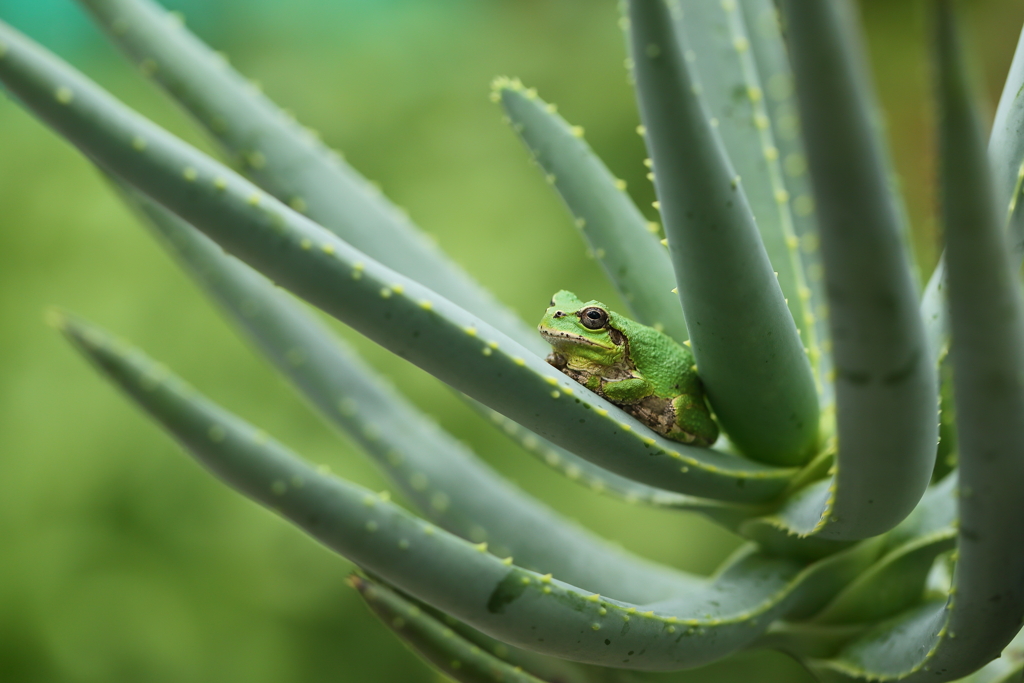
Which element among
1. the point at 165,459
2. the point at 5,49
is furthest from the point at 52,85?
the point at 165,459

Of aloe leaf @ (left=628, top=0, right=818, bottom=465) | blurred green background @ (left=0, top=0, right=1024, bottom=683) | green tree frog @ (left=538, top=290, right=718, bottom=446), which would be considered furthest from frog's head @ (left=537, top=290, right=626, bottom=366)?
blurred green background @ (left=0, top=0, right=1024, bottom=683)

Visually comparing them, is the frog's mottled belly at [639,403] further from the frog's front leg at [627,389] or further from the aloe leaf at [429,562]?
the aloe leaf at [429,562]

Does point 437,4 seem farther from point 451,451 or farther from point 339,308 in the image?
point 339,308

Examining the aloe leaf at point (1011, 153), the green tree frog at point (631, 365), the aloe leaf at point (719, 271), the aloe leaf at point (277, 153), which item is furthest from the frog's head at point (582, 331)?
the aloe leaf at point (1011, 153)

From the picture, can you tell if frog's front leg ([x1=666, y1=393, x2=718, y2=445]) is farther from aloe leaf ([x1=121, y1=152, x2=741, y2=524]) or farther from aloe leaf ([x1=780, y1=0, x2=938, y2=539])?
aloe leaf ([x1=780, y1=0, x2=938, y2=539])

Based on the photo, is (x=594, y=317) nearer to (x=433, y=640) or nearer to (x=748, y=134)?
(x=748, y=134)

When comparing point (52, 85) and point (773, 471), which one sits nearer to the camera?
point (52, 85)
